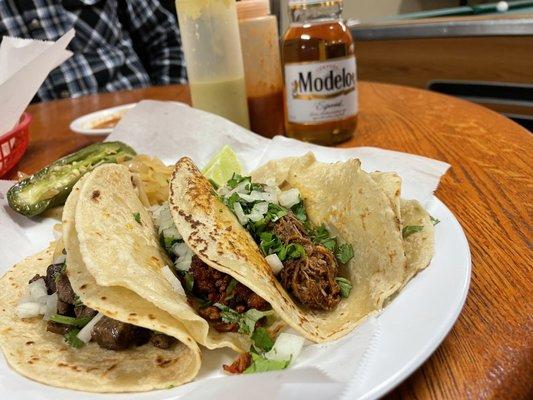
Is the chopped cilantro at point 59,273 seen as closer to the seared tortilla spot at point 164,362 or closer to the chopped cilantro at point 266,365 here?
the seared tortilla spot at point 164,362

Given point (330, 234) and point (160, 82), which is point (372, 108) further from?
point (160, 82)

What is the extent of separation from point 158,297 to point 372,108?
1900mm

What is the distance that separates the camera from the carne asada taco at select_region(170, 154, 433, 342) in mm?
1107

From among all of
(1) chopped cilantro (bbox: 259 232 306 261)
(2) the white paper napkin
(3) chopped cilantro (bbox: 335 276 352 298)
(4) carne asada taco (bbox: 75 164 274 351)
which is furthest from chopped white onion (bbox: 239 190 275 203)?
(2) the white paper napkin

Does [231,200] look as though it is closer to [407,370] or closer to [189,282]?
[189,282]

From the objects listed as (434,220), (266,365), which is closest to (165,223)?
(266,365)

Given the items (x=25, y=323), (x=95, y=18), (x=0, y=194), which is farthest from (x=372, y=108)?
(x=95, y=18)

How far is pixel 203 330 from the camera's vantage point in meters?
1.03

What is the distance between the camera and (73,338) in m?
1.17

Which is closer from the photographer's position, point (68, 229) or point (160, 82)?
point (68, 229)

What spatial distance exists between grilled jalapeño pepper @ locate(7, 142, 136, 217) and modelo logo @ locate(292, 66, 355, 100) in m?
0.74

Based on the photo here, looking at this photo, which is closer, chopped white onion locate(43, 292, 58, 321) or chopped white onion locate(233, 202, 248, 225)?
chopped white onion locate(43, 292, 58, 321)

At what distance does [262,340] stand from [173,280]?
28 cm

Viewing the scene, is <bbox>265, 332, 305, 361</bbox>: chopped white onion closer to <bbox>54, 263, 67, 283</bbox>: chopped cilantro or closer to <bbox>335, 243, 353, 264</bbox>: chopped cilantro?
<bbox>335, 243, 353, 264</bbox>: chopped cilantro
